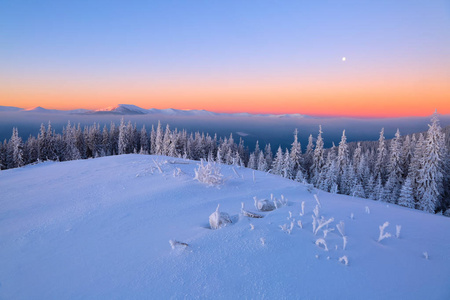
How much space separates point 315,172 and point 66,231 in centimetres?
4630

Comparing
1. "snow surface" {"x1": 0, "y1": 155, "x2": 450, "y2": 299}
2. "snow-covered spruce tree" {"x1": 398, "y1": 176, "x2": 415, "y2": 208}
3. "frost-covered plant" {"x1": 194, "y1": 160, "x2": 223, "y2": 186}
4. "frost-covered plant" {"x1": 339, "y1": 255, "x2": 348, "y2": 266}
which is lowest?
"snow-covered spruce tree" {"x1": 398, "y1": 176, "x2": 415, "y2": 208}

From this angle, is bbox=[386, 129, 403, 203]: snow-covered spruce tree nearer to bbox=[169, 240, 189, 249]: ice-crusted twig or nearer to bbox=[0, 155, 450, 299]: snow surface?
bbox=[0, 155, 450, 299]: snow surface

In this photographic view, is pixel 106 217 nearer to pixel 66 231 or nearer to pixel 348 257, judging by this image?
pixel 66 231

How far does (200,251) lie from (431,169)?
128 ft

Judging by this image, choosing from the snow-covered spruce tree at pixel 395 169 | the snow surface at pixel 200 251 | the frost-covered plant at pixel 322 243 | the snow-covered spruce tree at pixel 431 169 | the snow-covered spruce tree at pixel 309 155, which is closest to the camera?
the snow surface at pixel 200 251

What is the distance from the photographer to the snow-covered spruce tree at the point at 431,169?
29.3m

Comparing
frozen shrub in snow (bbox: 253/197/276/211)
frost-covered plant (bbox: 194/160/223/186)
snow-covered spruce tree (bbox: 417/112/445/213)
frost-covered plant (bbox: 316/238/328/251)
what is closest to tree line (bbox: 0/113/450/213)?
snow-covered spruce tree (bbox: 417/112/445/213)

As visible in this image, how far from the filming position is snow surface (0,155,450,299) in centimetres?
242

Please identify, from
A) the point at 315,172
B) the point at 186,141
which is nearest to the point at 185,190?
the point at 315,172

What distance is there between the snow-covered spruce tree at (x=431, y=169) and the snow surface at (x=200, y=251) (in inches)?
1351

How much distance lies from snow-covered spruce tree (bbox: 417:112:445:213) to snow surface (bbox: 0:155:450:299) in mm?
34307

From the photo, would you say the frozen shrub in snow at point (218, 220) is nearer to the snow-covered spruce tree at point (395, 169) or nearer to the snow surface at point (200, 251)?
the snow surface at point (200, 251)

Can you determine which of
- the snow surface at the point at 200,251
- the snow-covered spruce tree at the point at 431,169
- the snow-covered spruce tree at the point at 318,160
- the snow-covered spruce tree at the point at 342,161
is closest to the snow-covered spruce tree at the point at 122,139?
the snow-covered spruce tree at the point at 318,160

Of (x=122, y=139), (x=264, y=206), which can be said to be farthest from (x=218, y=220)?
(x=122, y=139)
